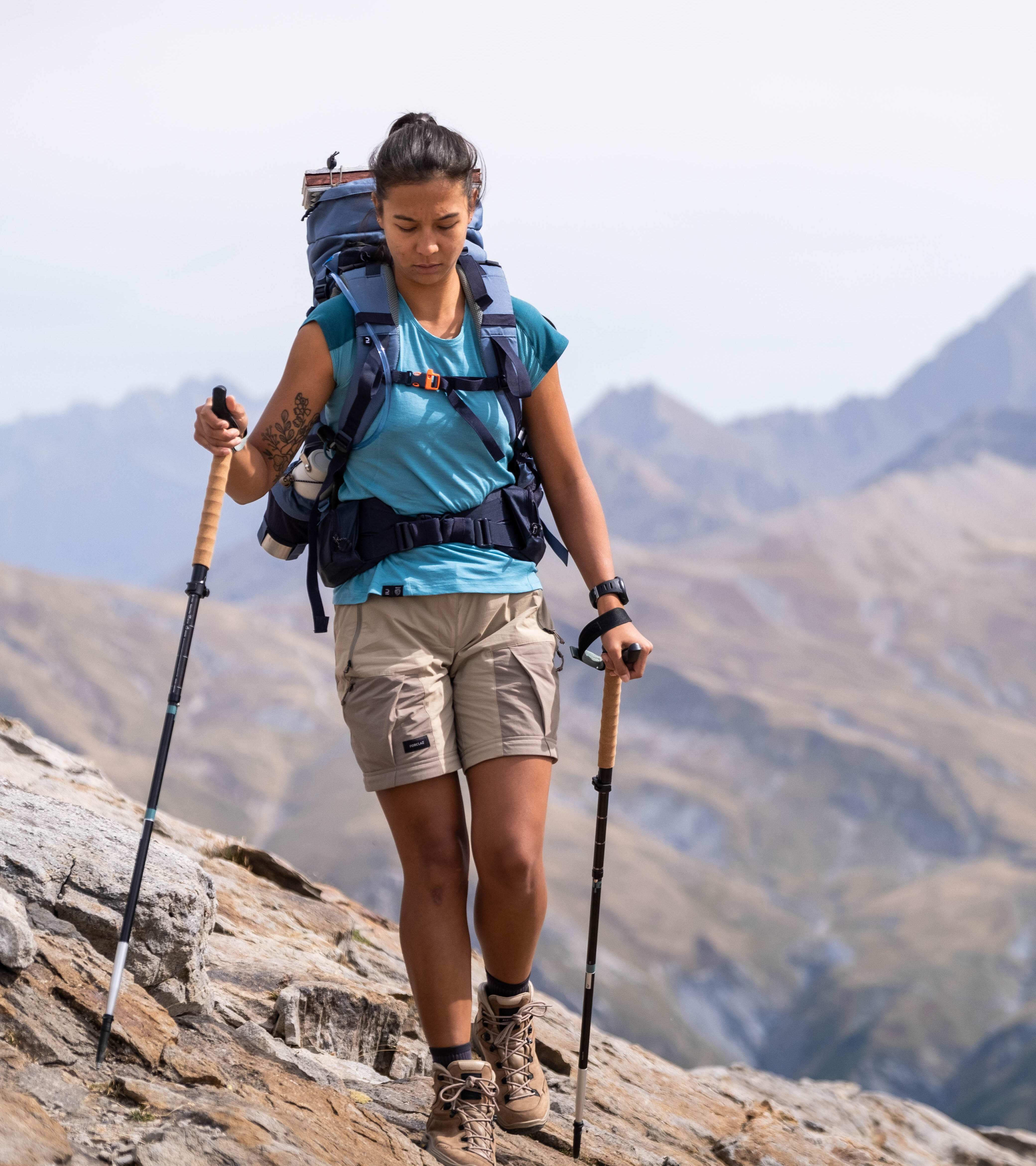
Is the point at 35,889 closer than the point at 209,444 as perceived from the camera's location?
No

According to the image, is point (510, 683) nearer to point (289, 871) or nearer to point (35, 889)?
point (35, 889)

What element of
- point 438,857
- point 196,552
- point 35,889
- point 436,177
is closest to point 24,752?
point 35,889

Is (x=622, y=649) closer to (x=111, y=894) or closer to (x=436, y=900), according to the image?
(x=436, y=900)

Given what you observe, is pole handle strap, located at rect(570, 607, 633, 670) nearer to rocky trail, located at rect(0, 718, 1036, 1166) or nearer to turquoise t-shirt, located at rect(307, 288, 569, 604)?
turquoise t-shirt, located at rect(307, 288, 569, 604)

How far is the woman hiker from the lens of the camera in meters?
5.49

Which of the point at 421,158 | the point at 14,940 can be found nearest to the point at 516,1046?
the point at 14,940

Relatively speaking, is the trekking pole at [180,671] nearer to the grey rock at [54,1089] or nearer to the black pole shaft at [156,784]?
the black pole shaft at [156,784]

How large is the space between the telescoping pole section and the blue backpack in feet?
3.26

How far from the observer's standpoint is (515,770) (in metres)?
5.61

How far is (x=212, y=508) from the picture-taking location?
19.4ft

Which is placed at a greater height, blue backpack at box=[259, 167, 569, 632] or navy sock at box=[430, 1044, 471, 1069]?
blue backpack at box=[259, 167, 569, 632]

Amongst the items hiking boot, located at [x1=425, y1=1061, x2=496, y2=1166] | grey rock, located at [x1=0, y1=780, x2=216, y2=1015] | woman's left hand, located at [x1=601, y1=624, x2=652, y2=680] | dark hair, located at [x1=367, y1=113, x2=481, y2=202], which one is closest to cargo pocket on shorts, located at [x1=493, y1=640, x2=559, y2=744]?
woman's left hand, located at [x1=601, y1=624, x2=652, y2=680]

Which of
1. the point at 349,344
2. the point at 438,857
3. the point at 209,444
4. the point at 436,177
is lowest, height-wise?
the point at 438,857

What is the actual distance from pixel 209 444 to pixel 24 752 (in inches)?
304
